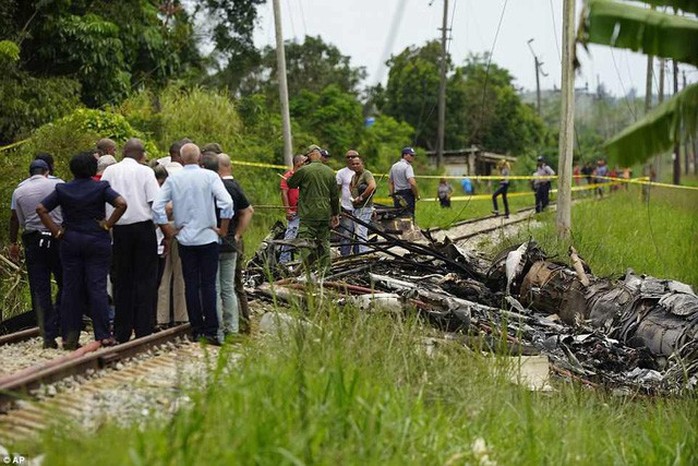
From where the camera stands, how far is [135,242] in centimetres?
1024

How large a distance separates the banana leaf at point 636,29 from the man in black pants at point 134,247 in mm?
4446

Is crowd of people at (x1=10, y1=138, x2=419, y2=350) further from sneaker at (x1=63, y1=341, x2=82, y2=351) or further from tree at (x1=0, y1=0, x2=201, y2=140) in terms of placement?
tree at (x1=0, y1=0, x2=201, y2=140)

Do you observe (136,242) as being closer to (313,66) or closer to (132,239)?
(132,239)

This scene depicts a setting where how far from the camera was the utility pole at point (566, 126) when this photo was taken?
19062 mm

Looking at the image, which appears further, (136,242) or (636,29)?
(136,242)

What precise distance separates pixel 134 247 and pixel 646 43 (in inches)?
206

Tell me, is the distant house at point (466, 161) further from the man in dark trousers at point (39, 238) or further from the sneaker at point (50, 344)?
the sneaker at point (50, 344)

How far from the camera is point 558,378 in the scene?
1080 cm

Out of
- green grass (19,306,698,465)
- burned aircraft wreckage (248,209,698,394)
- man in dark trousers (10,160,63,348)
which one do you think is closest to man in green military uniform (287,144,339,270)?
burned aircraft wreckage (248,209,698,394)

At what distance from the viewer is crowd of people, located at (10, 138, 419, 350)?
9.77 meters

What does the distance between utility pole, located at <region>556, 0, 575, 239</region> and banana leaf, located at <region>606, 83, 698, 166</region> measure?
10.0 meters

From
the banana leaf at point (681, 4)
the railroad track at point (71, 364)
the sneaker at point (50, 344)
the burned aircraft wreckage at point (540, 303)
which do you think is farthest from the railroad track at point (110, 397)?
the banana leaf at point (681, 4)

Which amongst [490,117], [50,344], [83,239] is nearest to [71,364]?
[83,239]

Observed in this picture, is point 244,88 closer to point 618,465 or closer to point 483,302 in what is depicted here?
point 483,302
